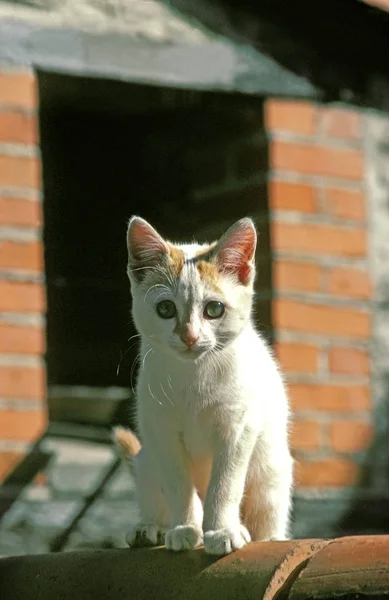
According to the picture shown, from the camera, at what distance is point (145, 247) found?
2.23 metres

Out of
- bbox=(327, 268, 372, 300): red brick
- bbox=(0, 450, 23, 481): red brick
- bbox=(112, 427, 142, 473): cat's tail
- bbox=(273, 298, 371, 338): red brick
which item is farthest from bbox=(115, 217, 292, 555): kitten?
bbox=(327, 268, 372, 300): red brick

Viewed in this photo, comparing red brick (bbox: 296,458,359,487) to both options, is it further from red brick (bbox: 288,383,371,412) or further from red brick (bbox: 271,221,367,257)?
red brick (bbox: 271,221,367,257)

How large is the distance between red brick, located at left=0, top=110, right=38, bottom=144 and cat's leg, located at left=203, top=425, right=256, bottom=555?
1.46m

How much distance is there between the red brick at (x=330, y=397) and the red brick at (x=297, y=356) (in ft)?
0.16

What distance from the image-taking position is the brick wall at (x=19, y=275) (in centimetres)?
328

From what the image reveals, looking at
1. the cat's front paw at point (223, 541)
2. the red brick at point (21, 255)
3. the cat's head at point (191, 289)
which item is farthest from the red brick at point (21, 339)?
the cat's front paw at point (223, 541)

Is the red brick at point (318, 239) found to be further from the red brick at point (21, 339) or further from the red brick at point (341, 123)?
the red brick at point (21, 339)

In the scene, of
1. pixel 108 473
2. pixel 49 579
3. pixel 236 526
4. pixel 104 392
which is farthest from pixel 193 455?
pixel 104 392

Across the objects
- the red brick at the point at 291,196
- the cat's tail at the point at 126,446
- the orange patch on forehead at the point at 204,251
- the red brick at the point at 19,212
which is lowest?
the cat's tail at the point at 126,446

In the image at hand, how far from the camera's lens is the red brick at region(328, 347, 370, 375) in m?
3.66

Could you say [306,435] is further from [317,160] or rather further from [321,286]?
[317,160]

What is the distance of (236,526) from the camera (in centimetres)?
214

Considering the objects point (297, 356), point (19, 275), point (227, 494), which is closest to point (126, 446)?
point (227, 494)

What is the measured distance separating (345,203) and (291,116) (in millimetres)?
320
